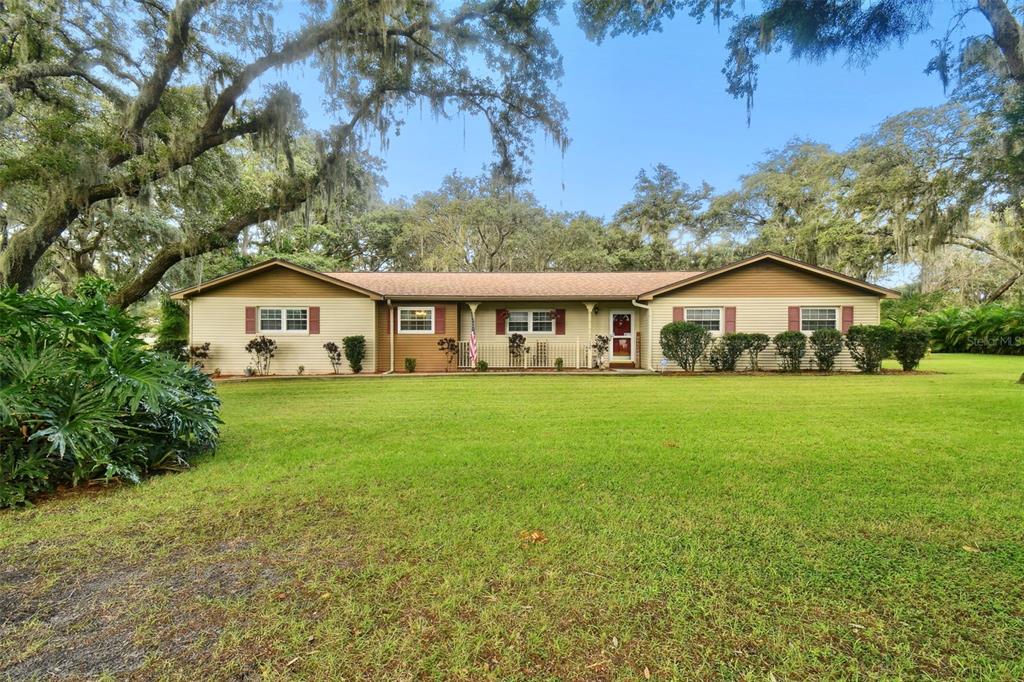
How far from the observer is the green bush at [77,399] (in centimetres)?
340

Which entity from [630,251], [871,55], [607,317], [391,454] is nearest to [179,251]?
[391,454]

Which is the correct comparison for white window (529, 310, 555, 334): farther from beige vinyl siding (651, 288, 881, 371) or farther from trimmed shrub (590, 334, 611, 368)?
beige vinyl siding (651, 288, 881, 371)

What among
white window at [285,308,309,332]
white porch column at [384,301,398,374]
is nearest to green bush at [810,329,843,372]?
white porch column at [384,301,398,374]

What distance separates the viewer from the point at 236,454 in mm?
4660

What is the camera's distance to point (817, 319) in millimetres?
13812

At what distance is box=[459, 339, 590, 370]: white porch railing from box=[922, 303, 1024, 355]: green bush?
16388mm

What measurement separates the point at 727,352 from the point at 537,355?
18.7 feet

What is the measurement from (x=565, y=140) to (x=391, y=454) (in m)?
6.89

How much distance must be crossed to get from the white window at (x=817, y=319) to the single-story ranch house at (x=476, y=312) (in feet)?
0.10

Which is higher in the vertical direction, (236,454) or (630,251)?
(630,251)

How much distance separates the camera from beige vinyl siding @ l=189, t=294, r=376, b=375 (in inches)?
542

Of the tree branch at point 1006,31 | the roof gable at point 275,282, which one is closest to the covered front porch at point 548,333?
the roof gable at point 275,282

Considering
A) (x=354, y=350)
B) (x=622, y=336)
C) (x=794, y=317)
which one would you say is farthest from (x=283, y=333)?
(x=794, y=317)

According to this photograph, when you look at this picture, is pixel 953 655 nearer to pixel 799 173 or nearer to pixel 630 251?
pixel 630 251
